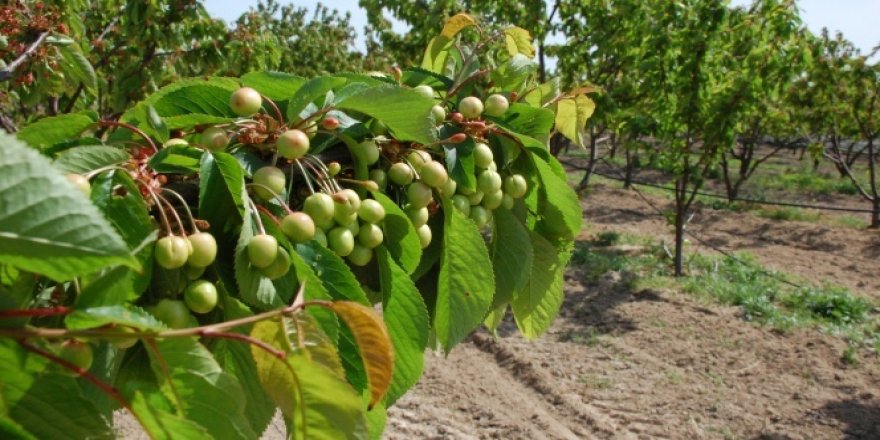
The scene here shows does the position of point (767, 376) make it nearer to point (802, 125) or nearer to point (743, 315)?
point (743, 315)

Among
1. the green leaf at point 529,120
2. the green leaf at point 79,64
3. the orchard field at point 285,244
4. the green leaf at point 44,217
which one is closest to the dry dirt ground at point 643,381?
the orchard field at point 285,244

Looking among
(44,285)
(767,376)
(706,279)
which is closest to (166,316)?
(44,285)

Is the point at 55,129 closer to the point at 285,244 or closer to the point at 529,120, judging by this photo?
the point at 285,244

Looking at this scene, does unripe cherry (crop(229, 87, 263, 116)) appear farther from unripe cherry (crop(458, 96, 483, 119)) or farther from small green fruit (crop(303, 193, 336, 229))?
unripe cherry (crop(458, 96, 483, 119))

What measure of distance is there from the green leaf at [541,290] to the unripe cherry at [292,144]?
0.59m

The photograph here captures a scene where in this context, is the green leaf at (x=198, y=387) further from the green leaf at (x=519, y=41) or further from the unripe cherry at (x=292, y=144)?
the green leaf at (x=519, y=41)

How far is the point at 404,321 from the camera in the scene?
34.9 inches

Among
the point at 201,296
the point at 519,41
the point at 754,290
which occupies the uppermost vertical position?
the point at 519,41

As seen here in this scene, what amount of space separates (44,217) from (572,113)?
1.11m

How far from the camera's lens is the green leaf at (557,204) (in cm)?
119

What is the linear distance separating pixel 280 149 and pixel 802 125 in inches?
603

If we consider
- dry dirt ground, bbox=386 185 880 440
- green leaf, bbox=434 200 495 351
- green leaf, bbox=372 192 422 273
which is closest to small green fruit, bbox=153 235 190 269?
green leaf, bbox=372 192 422 273

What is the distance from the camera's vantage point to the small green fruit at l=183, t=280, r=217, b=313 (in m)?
0.66

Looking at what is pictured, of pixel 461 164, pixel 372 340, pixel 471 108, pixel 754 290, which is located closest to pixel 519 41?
pixel 471 108
